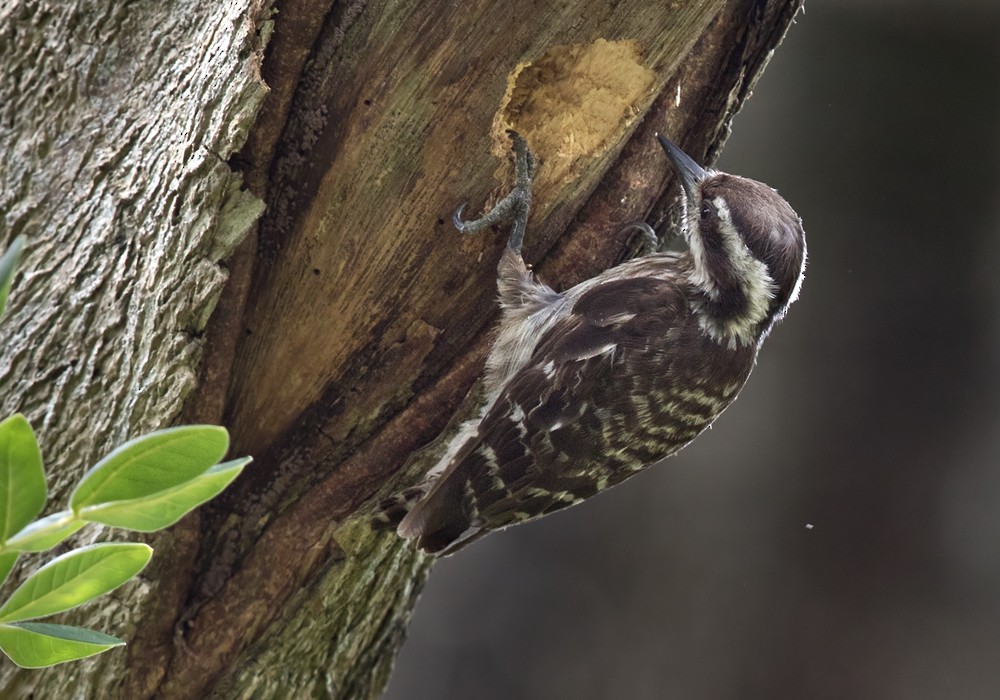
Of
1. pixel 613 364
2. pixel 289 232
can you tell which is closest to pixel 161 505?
pixel 289 232

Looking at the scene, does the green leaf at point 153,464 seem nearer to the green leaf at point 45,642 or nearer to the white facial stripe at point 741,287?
the green leaf at point 45,642

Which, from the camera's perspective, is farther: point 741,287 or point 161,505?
point 741,287

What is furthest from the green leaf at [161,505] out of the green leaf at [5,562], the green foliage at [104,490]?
the green leaf at [5,562]

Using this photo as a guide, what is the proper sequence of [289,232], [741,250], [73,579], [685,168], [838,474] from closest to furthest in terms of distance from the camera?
[73,579] → [289,232] → [685,168] → [741,250] → [838,474]

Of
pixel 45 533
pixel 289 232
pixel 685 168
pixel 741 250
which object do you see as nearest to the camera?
pixel 45 533

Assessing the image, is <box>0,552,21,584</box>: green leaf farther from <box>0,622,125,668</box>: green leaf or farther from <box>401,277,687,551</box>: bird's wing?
<box>401,277,687,551</box>: bird's wing

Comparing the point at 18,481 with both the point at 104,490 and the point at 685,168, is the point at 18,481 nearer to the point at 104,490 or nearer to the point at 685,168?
the point at 104,490
